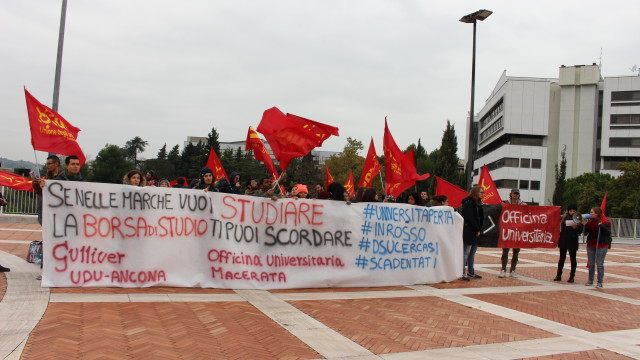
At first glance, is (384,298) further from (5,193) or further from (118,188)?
(5,193)

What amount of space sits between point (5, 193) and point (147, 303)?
49.7ft

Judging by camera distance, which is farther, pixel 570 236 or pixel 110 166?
pixel 110 166

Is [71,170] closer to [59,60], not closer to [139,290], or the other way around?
[139,290]

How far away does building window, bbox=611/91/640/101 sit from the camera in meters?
68.8

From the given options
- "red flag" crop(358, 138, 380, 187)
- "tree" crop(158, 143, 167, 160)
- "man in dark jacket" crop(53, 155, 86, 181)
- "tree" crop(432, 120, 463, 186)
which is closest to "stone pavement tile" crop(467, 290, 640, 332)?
"red flag" crop(358, 138, 380, 187)

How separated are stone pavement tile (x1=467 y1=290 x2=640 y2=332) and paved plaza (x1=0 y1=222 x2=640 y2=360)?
20 millimetres

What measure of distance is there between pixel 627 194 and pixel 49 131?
52264 millimetres

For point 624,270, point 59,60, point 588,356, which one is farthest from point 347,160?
point 588,356

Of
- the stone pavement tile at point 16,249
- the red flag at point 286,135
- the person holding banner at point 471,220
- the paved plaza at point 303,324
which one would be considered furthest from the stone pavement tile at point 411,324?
the stone pavement tile at point 16,249

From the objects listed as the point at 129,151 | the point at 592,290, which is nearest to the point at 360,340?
the point at 592,290

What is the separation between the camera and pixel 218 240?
23.6ft

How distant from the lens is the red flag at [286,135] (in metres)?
7.64

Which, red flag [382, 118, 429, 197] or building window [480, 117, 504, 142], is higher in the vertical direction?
building window [480, 117, 504, 142]

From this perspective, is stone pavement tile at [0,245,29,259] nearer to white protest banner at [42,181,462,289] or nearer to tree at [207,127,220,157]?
white protest banner at [42,181,462,289]
